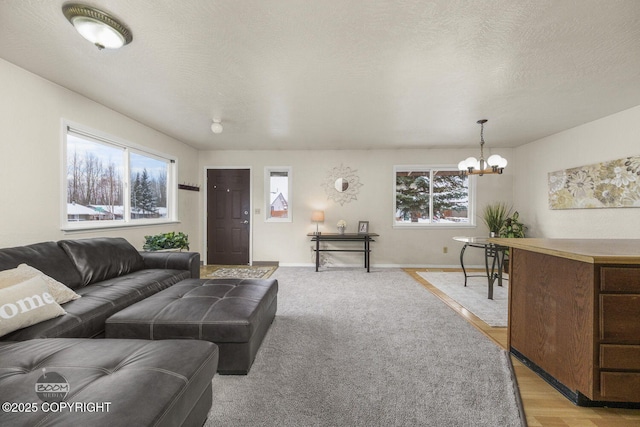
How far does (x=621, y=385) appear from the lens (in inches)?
54.6

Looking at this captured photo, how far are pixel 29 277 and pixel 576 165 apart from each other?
6055 millimetres

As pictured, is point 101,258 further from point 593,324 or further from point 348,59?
point 593,324

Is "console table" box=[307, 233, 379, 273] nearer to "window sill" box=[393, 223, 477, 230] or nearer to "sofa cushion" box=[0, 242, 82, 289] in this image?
"window sill" box=[393, 223, 477, 230]

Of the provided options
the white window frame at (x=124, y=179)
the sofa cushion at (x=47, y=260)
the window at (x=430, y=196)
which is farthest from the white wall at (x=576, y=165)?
the white window frame at (x=124, y=179)

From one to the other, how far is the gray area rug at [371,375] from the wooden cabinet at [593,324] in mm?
340

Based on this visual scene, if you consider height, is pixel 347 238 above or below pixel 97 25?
below

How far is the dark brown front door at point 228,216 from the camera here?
17.5ft

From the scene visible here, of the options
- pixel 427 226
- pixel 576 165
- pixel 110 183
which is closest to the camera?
pixel 110 183

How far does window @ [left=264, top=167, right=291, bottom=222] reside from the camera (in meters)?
5.30

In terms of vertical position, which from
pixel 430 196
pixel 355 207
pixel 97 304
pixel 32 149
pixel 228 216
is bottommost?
pixel 97 304

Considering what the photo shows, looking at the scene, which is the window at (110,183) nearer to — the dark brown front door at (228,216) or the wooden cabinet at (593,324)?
the dark brown front door at (228,216)

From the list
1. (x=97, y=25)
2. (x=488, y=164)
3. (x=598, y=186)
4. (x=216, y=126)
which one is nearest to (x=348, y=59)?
(x=97, y=25)

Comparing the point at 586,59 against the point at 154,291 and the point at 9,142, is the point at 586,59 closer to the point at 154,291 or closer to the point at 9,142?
the point at 154,291

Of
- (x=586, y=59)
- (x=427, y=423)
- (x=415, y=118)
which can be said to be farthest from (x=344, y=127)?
(x=427, y=423)
